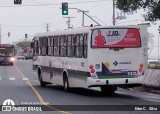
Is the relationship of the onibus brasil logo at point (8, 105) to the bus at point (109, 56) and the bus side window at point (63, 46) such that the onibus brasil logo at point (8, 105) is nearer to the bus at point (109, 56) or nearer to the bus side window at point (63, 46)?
the bus at point (109, 56)

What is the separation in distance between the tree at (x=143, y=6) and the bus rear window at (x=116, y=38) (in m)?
3.76

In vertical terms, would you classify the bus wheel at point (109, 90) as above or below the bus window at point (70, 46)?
below

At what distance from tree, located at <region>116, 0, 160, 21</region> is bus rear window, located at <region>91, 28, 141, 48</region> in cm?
376

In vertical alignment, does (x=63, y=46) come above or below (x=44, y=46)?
above

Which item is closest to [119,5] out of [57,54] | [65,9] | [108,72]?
[57,54]

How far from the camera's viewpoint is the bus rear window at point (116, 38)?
23.1 meters

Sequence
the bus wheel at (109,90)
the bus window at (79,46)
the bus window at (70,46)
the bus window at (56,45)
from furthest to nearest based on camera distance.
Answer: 1. the bus window at (56,45)
2. the bus window at (70,46)
3. the bus wheel at (109,90)
4. the bus window at (79,46)

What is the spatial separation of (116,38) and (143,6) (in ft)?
15.8

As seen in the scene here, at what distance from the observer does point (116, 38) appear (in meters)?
23.5

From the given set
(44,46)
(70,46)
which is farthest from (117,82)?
(44,46)

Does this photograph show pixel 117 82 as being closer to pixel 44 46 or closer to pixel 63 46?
pixel 63 46

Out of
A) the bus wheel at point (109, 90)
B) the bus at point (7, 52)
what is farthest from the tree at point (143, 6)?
the bus at point (7, 52)

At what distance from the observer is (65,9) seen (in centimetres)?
4359

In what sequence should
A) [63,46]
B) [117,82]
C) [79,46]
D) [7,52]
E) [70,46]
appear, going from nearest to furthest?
[117,82] → [79,46] → [70,46] → [63,46] → [7,52]
